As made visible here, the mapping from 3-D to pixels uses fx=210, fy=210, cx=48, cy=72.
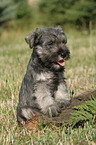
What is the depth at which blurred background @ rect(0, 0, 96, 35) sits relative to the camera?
18.7 meters

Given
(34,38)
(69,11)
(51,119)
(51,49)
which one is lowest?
(51,119)

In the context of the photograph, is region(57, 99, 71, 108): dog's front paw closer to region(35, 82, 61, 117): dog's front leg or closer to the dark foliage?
region(35, 82, 61, 117): dog's front leg

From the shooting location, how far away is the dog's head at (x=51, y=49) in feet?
11.5

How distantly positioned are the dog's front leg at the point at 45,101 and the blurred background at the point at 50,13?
12943mm

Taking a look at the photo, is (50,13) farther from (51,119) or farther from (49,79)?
(51,119)

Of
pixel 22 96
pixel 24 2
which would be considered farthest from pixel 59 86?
pixel 24 2

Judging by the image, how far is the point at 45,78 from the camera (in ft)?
11.5

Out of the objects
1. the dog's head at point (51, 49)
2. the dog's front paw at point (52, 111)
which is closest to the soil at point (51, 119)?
the dog's front paw at point (52, 111)

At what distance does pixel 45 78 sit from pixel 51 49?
0.50 metres

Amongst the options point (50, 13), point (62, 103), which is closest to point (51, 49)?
point (62, 103)

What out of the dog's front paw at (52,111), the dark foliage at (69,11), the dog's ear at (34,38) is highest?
the dark foliage at (69,11)

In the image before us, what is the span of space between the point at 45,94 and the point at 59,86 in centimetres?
35

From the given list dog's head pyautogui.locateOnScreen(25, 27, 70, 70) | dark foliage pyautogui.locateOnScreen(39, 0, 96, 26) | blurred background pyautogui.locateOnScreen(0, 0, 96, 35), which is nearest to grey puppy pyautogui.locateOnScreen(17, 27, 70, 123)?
dog's head pyautogui.locateOnScreen(25, 27, 70, 70)

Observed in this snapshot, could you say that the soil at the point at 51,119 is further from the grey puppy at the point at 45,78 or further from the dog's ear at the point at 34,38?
the dog's ear at the point at 34,38
